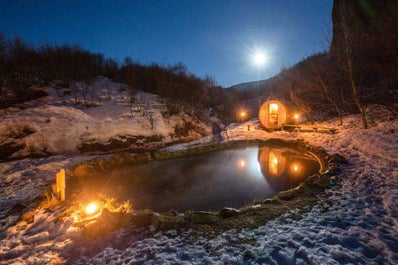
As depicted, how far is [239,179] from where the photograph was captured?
27.4 feet

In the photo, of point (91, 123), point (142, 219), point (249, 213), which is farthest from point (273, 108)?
point (142, 219)

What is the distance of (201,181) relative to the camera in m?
8.44

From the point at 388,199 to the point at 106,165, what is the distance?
10.8 metres

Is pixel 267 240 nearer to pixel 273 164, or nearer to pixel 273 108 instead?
pixel 273 164

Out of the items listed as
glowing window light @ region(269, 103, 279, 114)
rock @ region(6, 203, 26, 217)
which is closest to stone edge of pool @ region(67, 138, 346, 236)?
rock @ region(6, 203, 26, 217)

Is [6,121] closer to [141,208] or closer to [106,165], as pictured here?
[106,165]

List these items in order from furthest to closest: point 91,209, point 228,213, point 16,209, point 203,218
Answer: point 16,209, point 91,209, point 228,213, point 203,218

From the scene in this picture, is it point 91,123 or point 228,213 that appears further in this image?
point 91,123

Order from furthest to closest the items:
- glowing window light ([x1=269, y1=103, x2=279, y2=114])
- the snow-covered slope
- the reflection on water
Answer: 1. glowing window light ([x1=269, y1=103, x2=279, y2=114])
2. the reflection on water
3. the snow-covered slope

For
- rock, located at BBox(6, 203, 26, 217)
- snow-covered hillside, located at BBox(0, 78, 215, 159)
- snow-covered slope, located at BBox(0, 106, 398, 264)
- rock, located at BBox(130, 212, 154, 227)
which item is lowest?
snow-covered slope, located at BBox(0, 106, 398, 264)

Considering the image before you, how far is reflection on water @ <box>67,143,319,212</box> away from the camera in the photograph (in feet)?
22.2

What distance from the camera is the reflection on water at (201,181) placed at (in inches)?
266

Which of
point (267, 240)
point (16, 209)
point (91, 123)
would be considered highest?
point (91, 123)

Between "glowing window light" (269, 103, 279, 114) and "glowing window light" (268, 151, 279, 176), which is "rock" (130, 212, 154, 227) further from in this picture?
"glowing window light" (269, 103, 279, 114)
